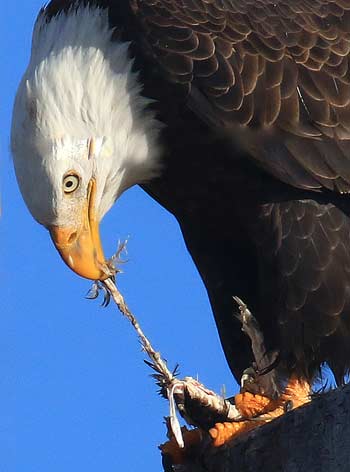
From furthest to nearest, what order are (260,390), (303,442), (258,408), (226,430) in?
(260,390) → (258,408) → (226,430) → (303,442)

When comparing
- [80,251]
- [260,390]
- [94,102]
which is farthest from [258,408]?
[94,102]

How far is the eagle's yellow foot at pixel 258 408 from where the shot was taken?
4723 millimetres

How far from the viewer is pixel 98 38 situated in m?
5.27

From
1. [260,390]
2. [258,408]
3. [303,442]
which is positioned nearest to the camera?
[303,442]

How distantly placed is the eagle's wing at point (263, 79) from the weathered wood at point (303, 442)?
1298 millimetres

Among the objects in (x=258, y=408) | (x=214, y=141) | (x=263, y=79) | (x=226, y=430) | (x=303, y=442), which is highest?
(x=263, y=79)

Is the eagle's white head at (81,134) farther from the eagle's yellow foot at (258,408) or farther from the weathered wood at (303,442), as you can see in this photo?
the weathered wood at (303,442)

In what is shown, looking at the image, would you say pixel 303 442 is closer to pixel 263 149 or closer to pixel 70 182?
pixel 263 149

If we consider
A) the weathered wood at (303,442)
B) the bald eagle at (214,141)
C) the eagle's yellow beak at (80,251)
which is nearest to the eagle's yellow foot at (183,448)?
the weathered wood at (303,442)

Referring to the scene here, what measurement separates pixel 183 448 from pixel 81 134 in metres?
1.38

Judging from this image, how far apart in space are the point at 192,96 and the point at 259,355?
1.15 m

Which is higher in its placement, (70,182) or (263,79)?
(263,79)

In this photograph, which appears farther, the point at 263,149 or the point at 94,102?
the point at 94,102

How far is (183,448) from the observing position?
480cm
